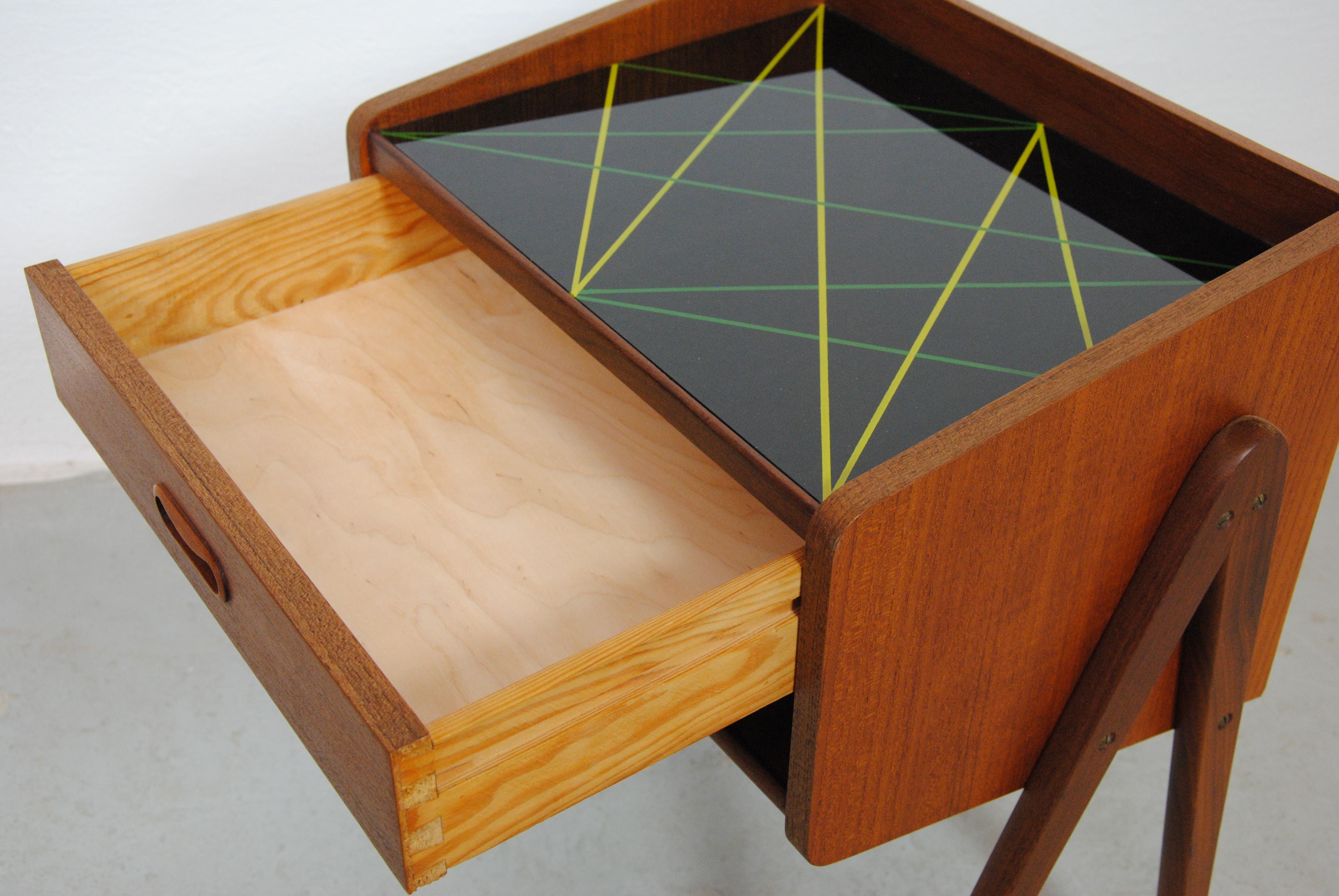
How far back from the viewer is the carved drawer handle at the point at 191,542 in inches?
30.3

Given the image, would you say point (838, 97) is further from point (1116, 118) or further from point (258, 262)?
point (258, 262)

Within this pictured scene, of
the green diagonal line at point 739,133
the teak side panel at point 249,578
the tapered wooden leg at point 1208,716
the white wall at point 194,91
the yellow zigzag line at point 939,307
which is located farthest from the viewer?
the white wall at point 194,91

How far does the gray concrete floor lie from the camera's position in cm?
128

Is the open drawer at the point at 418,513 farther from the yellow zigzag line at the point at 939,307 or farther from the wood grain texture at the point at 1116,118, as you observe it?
the wood grain texture at the point at 1116,118

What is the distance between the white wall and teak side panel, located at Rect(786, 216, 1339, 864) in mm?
977

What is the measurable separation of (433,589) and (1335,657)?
3.51 feet

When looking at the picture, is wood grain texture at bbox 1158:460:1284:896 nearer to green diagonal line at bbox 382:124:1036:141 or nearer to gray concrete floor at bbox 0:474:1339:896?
gray concrete floor at bbox 0:474:1339:896

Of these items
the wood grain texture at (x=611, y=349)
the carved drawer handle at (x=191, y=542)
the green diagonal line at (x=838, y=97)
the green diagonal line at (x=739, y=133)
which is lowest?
Result: the carved drawer handle at (x=191, y=542)

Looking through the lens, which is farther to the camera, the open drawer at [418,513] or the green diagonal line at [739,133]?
the green diagonal line at [739,133]

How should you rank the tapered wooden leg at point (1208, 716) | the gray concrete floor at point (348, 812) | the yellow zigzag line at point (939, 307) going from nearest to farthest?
the yellow zigzag line at point (939, 307) < the tapered wooden leg at point (1208, 716) < the gray concrete floor at point (348, 812)

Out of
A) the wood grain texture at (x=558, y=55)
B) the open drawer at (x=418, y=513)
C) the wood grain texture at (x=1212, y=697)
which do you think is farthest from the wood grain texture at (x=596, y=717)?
the wood grain texture at (x=558, y=55)

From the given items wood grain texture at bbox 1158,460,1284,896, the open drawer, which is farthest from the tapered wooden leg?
the open drawer

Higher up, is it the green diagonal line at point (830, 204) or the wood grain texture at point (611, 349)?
the green diagonal line at point (830, 204)

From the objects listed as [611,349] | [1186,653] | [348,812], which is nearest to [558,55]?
[611,349]
